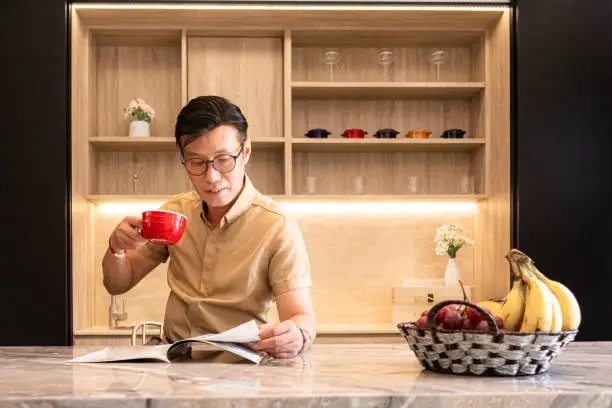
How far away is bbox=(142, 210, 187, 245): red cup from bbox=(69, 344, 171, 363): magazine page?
0.27 m

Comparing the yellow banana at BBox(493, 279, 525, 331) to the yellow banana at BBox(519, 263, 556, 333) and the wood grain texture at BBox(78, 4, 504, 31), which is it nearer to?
the yellow banana at BBox(519, 263, 556, 333)

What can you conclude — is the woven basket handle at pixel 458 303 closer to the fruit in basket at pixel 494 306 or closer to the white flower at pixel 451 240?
the fruit in basket at pixel 494 306

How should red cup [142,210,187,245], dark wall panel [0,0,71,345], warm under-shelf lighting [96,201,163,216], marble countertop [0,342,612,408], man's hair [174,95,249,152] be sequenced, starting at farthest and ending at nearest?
warm under-shelf lighting [96,201,163,216] < dark wall panel [0,0,71,345] < man's hair [174,95,249,152] < red cup [142,210,187,245] < marble countertop [0,342,612,408]

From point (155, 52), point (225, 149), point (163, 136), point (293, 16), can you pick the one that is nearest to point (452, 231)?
point (293, 16)

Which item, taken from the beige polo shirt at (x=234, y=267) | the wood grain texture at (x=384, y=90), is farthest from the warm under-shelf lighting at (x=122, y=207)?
the beige polo shirt at (x=234, y=267)

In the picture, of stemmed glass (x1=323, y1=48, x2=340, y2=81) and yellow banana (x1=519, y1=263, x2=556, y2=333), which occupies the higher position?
stemmed glass (x1=323, y1=48, x2=340, y2=81)

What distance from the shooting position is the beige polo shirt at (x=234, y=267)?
2.04 meters

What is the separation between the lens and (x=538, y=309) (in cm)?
135

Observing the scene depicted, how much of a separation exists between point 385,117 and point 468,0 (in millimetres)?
806

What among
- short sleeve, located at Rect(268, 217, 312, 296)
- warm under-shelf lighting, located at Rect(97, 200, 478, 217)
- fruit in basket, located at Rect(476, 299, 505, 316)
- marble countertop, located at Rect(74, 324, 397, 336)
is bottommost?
marble countertop, located at Rect(74, 324, 397, 336)

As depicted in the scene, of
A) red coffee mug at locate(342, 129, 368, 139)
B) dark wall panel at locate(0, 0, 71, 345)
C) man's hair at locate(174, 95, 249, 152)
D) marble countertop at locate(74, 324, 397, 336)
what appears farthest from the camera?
red coffee mug at locate(342, 129, 368, 139)

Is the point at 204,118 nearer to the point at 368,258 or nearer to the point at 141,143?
the point at 141,143

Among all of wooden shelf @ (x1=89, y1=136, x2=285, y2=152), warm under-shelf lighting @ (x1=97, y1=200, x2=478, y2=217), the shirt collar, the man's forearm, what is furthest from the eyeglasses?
warm under-shelf lighting @ (x1=97, y1=200, x2=478, y2=217)

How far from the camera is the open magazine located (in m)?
1.51
